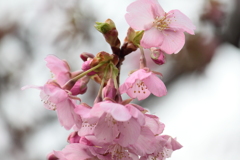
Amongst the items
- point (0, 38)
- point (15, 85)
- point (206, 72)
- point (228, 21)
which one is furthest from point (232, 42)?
point (0, 38)

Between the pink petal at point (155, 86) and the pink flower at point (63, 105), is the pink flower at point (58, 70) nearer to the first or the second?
the pink flower at point (63, 105)

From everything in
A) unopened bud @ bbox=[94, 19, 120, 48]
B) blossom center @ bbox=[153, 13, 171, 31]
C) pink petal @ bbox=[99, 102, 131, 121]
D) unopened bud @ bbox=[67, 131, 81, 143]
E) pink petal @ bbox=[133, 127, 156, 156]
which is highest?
unopened bud @ bbox=[94, 19, 120, 48]

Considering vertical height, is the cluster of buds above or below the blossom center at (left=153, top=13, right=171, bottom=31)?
below

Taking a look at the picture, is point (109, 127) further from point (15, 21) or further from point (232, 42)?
point (15, 21)

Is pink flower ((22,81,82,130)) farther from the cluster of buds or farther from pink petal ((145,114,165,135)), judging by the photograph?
pink petal ((145,114,165,135))

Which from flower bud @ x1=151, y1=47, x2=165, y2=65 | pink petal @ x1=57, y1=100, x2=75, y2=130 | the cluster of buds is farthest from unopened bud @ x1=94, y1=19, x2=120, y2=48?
pink petal @ x1=57, y1=100, x2=75, y2=130

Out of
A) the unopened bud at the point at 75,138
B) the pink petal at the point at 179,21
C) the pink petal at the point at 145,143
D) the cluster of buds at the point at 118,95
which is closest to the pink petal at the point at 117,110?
the cluster of buds at the point at 118,95

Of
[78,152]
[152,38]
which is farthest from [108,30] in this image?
[78,152]

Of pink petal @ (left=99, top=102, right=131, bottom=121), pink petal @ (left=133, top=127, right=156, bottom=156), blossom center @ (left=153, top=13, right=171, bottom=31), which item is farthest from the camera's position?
blossom center @ (left=153, top=13, right=171, bottom=31)
